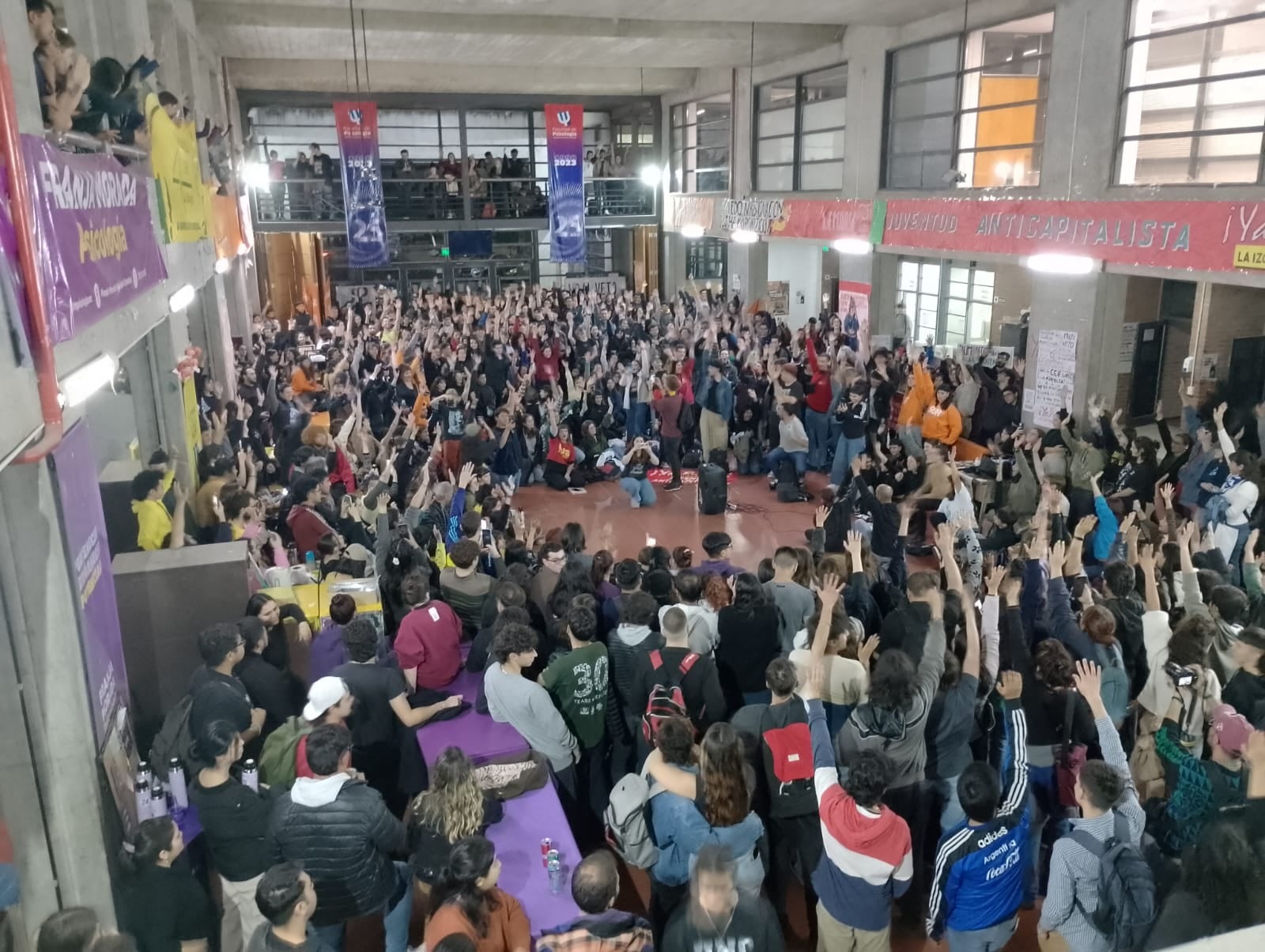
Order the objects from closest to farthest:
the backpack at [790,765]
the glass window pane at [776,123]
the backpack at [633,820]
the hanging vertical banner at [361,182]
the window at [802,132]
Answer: the backpack at [633,820] < the backpack at [790,765] < the hanging vertical banner at [361,182] < the window at [802,132] < the glass window pane at [776,123]

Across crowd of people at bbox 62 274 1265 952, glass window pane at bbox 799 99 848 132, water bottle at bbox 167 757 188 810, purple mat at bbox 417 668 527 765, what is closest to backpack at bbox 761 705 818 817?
crowd of people at bbox 62 274 1265 952

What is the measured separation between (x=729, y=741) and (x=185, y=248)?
7028 millimetres

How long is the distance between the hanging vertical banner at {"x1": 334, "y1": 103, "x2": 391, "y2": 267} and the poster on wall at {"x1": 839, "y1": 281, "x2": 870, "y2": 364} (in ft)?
24.7

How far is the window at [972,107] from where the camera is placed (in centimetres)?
1159

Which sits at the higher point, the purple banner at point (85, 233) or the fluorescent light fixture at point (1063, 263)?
the purple banner at point (85, 233)

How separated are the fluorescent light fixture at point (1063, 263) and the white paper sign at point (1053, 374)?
0.83m

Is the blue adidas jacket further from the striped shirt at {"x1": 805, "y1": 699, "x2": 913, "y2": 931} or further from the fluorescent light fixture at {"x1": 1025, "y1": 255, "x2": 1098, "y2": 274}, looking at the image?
the fluorescent light fixture at {"x1": 1025, "y1": 255, "x2": 1098, "y2": 274}

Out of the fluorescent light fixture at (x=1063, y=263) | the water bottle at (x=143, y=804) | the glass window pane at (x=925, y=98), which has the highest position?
the glass window pane at (x=925, y=98)

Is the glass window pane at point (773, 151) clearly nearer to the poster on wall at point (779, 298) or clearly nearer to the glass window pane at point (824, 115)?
the glass window pane at point (824, 115)

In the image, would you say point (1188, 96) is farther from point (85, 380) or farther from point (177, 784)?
point (177, 784)

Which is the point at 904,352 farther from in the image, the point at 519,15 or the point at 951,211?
the point at 519,15

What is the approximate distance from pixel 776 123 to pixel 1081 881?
16528 millimetres

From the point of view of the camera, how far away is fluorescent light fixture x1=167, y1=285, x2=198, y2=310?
6980 millimetres

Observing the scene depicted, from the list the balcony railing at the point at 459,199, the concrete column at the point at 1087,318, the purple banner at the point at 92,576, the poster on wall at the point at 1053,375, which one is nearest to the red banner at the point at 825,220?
the concrete column at the point at 1087,318
